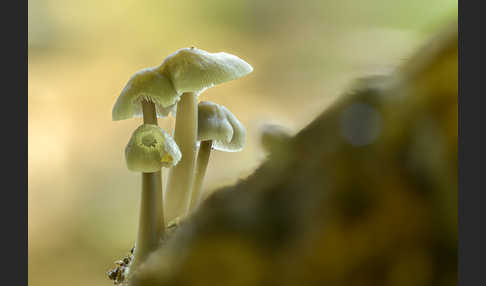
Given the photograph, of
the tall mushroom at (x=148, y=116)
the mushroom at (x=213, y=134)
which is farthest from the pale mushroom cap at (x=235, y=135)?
the tall mushroom at (x=148, y=116)

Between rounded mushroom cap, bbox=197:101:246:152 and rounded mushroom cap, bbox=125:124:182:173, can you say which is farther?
rounded mushroom cap, bbox=197:101:246:152

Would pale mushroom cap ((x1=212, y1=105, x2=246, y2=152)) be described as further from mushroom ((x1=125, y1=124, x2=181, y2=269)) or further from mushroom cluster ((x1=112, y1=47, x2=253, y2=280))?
mushroom ((x1=125, y1=124, x2=181, y2=269))

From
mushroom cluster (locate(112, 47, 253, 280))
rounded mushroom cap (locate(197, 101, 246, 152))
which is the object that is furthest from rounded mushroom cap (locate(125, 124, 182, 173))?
rounded mushroom cap (locate(197, 101, 246, 152))

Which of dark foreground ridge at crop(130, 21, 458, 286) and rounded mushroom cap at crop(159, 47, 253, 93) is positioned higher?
rounded mushroom cap at crop(159, 47, 253, 93)

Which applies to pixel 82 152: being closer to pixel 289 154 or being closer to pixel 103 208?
pixel 103 208

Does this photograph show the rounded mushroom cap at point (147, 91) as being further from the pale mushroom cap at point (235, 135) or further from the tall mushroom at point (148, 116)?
the pale mushroom cap at point (235, 135)

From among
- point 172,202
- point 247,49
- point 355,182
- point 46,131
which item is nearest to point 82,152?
point 46,131
